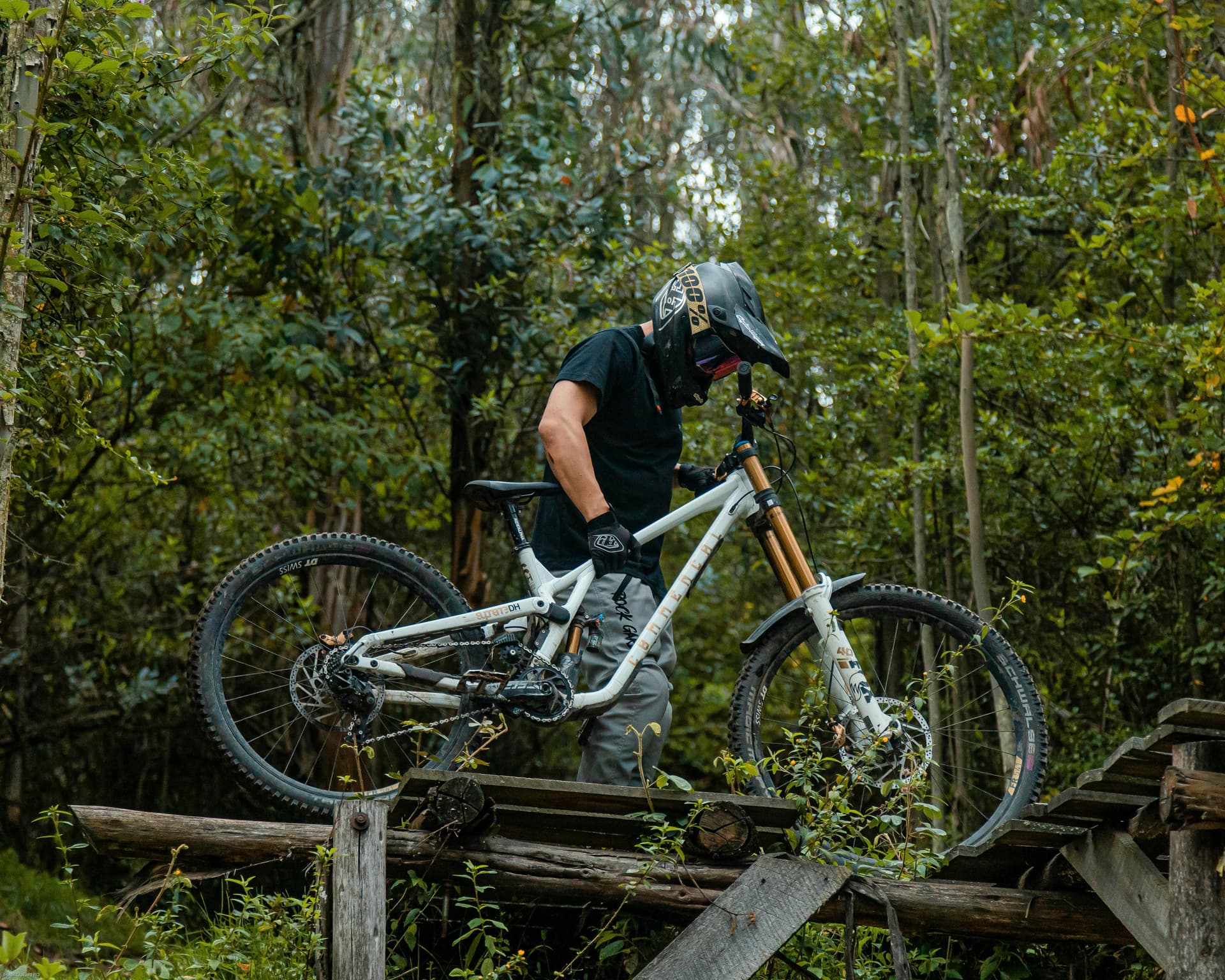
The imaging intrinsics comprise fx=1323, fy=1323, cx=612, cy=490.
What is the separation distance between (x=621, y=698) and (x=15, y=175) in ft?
8.02

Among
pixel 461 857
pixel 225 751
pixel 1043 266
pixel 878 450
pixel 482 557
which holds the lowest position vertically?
pixel 461 857

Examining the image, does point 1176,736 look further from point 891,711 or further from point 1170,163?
point 1170,163

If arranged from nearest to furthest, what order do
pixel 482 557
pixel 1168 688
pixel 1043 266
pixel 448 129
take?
pixel 1168 688 < pixel 482 557 < pixel 448 129 < pixel 1043 266

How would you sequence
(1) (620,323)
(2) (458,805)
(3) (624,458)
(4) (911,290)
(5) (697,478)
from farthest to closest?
(1) (620,323)
(4) (911,290)
(5) (697,478)
(3) (624,458)
(2) (458,805)

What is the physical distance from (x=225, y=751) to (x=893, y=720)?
1958 mm

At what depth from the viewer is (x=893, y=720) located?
A: 3.89 metres

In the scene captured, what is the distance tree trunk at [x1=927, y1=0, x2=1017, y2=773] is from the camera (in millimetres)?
6176

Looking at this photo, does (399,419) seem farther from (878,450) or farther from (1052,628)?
(1052,628)

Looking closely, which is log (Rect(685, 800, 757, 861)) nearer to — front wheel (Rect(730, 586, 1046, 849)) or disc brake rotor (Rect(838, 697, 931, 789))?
front wheel (Rect(730, 586, 1046, 849))

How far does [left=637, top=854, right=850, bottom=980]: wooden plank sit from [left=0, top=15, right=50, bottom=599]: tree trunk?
223 centimetres

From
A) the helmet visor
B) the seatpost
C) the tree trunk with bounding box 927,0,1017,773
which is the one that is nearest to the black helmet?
the helmet visor

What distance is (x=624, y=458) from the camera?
4363 mm

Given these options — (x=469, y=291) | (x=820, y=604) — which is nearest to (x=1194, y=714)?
(x=820, y=604)

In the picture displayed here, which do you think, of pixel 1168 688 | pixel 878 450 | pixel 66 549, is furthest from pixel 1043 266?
pixel 66 549
